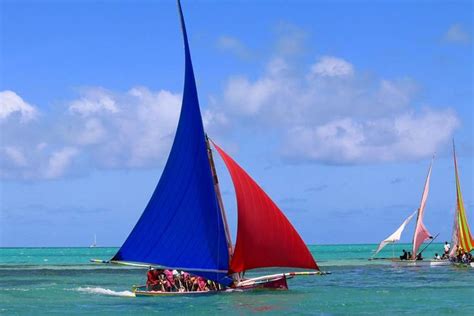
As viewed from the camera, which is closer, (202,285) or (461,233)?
(202,285)

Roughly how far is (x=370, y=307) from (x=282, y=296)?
5168 mm

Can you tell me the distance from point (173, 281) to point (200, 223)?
189 inches

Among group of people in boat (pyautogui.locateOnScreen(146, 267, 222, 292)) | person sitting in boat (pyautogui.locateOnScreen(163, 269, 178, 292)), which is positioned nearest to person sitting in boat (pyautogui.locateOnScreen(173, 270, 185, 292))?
group of people in boat (pyautogui.locateOnScreen(146, 267, 222, 292))

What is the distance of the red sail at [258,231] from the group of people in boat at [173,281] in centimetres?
389

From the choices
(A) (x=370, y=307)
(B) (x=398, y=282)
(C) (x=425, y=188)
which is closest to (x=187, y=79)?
(A) (x=370, y=307)

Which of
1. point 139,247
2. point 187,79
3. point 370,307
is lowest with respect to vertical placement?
point 370,307

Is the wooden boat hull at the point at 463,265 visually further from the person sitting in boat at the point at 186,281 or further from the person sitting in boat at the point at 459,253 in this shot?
the person sitting in boat at the point at 186,281

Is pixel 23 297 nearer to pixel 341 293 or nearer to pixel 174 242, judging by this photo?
pixel 174 242

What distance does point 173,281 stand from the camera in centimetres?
4756

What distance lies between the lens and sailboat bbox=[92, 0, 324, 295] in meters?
43.8

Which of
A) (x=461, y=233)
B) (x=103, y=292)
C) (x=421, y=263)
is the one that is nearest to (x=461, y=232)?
(x=461, y=233)

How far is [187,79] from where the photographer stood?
1763 inches

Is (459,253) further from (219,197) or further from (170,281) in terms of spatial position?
(219,197)

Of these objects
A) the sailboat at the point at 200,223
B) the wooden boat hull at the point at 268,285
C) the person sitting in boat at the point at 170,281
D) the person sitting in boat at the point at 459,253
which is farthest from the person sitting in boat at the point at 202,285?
the person sitting in boat at the point at 459,253
